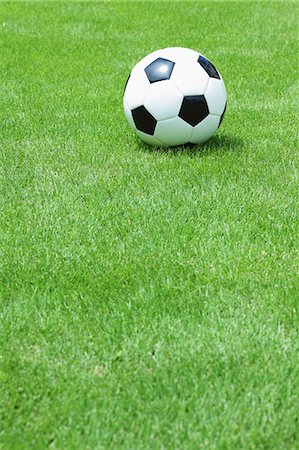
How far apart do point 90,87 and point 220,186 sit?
319 centimetres

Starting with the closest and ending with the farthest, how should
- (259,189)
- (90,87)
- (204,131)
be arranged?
(259,189) → (204,131) → (90,87)

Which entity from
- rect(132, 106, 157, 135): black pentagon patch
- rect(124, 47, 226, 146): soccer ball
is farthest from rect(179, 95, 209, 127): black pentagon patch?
rect(132, 106, 157, 135): black pentagon patch

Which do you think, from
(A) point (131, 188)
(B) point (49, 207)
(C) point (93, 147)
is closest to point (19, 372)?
(B) point (49, 207)

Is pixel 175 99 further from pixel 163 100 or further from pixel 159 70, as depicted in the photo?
pixel 159 70

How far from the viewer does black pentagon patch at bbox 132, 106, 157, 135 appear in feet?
16.4

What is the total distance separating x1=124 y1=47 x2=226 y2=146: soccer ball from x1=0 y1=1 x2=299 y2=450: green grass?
182 millimetres

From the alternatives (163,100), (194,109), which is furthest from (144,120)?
(194,109)

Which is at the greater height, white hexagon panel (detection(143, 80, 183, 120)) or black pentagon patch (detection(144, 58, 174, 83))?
black pentagon patch (detection(144, 58, 174, 83))

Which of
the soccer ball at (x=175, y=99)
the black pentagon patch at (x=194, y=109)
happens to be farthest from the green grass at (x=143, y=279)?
the black pentagon patch at (x=194, y=109)

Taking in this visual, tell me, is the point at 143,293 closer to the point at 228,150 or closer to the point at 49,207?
the point at 49,207

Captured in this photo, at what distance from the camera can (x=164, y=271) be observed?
11.1ft

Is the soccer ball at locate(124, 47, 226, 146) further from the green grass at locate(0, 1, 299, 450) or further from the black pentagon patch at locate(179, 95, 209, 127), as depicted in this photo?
the green grass at locate(0, 1, 299, 450)

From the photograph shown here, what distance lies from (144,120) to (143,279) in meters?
2.02

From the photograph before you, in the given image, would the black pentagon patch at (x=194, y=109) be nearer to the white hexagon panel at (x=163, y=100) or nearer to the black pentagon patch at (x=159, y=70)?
the white hexagon panel at (x=163, y=100)
